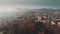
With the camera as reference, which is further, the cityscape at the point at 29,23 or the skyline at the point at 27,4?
the skyline at the point at 27,4

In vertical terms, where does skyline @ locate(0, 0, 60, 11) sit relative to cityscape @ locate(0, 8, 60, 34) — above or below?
above

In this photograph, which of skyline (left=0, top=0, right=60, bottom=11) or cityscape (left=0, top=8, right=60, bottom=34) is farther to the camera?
skyline (left=0, top=0, right=60, bottom=11)

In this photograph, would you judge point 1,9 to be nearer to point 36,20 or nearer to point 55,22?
point 36,20

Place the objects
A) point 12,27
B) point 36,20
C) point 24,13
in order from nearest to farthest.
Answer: point 12,27 < point 36,20 < point 24,13

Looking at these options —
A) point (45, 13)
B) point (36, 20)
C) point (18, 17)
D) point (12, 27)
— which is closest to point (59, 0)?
point (45, 13)

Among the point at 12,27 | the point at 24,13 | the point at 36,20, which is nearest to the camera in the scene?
the point at 12,27

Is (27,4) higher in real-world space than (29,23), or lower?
higher

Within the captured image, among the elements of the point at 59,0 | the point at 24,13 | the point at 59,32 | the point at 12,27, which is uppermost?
the point at 59,0

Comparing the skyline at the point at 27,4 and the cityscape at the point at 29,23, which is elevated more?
the skyline at the point at 27,4

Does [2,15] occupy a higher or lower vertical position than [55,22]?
higher

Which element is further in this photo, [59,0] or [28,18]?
[59,0]

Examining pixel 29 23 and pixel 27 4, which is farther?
pixel 27 4
